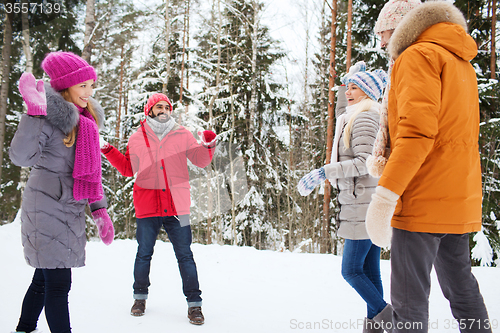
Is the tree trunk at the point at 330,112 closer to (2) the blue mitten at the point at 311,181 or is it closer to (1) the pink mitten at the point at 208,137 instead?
(1) the pink mitten at the point at 208,137

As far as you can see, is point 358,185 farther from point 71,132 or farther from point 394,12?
point 71,132

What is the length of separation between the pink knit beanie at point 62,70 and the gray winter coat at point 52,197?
8 cm

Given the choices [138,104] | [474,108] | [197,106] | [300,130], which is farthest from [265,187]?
[474,108]

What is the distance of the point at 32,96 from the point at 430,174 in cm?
208

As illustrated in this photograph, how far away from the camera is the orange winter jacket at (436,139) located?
4.42 feet

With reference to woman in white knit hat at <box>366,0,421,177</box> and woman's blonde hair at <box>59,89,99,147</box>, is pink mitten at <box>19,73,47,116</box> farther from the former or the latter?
woman in white knit hat at <box>366,0,421,177</box>

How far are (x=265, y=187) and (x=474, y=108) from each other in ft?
39.3

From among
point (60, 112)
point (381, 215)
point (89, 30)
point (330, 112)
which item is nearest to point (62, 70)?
point (60, 112)

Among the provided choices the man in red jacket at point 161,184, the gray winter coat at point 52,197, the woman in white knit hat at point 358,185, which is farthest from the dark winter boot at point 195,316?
the woman in white knit hat at point 358,185

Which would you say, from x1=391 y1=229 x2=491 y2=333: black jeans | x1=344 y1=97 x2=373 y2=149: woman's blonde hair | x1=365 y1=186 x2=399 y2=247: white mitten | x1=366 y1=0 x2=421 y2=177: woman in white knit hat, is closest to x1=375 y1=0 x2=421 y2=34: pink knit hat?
x1=366 y1=0 x2=421 y2=177: woman in white knit hat

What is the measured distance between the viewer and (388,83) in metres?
1.63

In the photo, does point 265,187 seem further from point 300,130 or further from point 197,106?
point 197,106

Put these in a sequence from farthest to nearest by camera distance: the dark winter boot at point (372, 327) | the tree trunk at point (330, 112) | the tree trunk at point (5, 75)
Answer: the tree trunk at point (5, 75) < the tree trunk at point (330, 112) < the dark winter boot at point (372, 327)

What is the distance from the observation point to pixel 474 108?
1477mm
